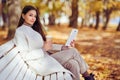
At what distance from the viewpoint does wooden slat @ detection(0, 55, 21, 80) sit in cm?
527

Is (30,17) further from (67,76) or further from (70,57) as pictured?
(67,76)

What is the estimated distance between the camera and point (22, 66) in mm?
5891

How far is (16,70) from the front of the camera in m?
5.59

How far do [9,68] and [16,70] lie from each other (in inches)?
5.6

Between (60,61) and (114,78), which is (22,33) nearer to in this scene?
(60,61)

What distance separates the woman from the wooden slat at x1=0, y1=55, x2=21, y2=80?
0.61 ft

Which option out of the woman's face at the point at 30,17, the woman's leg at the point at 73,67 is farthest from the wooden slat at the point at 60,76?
the woman's face at the point at 30,17

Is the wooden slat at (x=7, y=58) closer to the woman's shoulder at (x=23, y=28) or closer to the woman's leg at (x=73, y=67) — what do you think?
the woman's shoulder at (x=23, y=28)

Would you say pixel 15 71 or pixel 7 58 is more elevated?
pixel 7 58

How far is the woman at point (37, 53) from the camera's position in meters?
5.94

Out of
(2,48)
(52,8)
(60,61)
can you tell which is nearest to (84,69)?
(60,61)

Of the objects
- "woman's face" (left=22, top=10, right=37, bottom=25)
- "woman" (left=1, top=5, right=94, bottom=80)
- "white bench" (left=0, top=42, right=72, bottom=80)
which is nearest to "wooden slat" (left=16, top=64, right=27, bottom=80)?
"white bench" (left=0, top=42, right=72, bottom=80)

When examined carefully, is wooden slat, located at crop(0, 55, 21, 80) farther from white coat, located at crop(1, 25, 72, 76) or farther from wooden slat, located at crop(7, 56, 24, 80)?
white coat, located at crop(1, 25, 72, 76)

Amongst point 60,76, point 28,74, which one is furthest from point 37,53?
point 60,76
